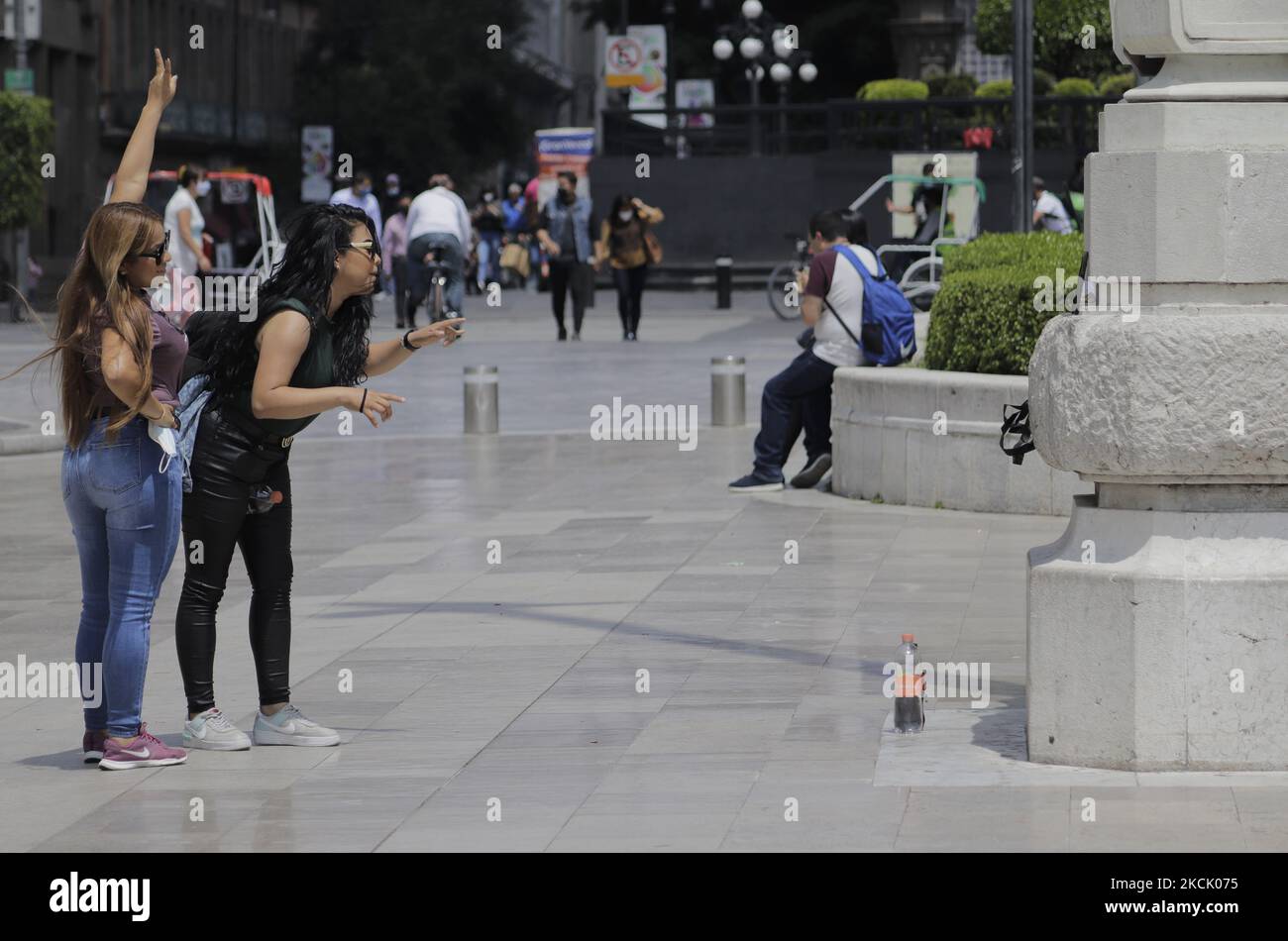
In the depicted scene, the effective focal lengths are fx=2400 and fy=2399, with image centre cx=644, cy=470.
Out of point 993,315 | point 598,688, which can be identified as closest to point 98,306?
point 598,688

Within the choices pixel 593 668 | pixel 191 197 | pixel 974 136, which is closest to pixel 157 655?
pixel 593 668

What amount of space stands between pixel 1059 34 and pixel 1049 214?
9.86 metres

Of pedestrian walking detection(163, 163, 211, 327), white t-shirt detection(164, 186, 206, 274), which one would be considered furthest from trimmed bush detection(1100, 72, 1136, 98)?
white t-shirt detection(164, 186, 206, 274)

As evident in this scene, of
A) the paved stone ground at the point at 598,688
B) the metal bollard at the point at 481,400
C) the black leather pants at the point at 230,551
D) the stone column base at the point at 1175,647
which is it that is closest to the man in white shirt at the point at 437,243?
the metal bollard at the point at 481,400

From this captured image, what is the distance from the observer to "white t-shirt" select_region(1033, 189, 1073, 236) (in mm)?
29188

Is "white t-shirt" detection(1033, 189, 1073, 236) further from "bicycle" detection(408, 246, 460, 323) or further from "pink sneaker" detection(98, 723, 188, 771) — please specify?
"pink sneaker" detection(98, 723, 188, 771)

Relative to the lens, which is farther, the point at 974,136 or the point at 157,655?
the point at 974,136

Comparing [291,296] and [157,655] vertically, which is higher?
[291,296]

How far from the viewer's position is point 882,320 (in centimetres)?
1330

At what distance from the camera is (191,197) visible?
79.5 ft

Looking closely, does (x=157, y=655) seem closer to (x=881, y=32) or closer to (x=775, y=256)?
(x=775, y=256)

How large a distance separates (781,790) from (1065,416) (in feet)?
4.09

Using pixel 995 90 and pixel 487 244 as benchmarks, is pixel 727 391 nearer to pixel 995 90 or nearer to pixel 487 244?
pixel 995 90

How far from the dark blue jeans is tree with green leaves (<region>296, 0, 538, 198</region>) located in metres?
46.8
